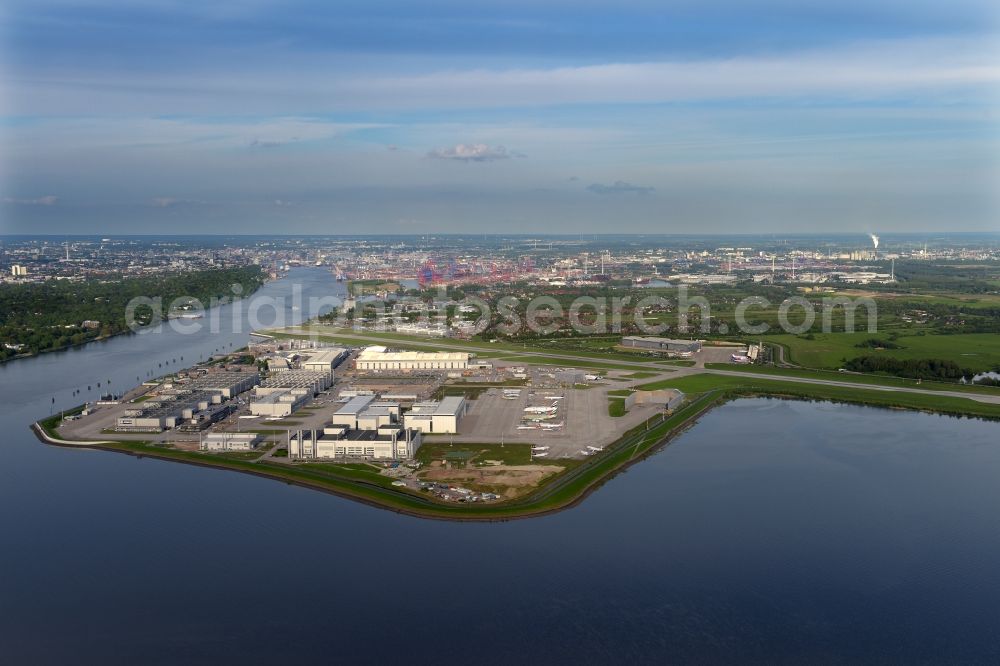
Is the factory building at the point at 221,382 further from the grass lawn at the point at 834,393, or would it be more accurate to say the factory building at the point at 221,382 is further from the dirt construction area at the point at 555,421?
the grass lawn at the point at 834,393

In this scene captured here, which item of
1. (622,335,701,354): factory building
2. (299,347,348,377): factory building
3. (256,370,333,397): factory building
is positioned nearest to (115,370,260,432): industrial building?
(256,370,333,397): factory building

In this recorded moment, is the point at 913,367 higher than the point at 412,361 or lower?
lower

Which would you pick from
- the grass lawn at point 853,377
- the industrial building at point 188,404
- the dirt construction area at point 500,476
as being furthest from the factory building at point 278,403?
the grass lawn at point 853,377

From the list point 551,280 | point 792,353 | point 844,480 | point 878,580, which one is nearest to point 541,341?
point 792,353

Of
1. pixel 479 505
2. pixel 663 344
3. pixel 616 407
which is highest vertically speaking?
pixel 663 344

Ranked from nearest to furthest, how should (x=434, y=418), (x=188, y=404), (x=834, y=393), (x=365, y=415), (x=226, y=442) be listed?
(x=226, y=442) → (x=434, y=418) → (x=365, y=415) → (x=188, y=404) → (x=834, y=393)

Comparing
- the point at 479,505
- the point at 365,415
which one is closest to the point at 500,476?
the point at 479,505

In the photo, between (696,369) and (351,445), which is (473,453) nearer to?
(351,445)
